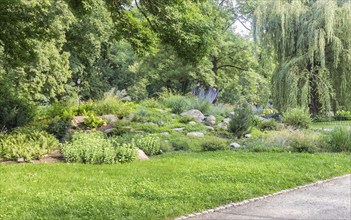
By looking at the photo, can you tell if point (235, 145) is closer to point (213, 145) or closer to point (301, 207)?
point (213, 145)

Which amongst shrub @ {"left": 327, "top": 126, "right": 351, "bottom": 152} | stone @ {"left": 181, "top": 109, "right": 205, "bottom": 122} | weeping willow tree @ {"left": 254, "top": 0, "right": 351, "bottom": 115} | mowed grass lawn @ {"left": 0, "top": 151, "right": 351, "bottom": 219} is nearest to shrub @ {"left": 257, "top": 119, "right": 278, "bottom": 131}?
stone @ {"left": 181, "top": 109, "right": 205, "bottom": 122}

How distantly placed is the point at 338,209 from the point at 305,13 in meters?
12.7

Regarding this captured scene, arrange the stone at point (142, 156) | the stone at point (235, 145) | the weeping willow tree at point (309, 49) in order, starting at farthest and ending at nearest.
Result: the weeping willow tree at point (309, 49)
the stone at point (235, 145)
the stone at point (142, 156)

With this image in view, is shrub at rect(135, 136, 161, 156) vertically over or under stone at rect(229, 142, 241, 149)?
over

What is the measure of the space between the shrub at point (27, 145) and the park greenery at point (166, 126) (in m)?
0.03

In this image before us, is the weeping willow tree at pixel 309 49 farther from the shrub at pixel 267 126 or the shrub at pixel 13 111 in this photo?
the shrub at pixel 13 111

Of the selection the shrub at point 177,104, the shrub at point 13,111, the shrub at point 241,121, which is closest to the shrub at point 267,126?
the shrub at point 241,121

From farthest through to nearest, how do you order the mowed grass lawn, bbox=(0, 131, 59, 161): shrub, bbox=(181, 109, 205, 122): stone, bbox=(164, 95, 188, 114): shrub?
bbox=(164, 95, 188, 114): shrub, bbox=(181, 109, 205, 122): stone, bbox=(0, 131, 59, 161): shrub, the mowed grass lawn

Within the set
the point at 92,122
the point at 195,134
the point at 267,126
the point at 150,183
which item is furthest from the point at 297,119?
the point at 150,183

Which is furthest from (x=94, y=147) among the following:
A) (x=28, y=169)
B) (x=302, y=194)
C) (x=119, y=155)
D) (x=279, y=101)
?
(x=279, y=101)

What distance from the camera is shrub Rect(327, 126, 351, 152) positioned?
28.7ft

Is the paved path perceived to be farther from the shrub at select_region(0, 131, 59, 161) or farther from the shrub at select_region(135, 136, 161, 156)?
the shrub at select_region(0, 131, 59, 161)

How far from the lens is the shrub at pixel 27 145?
701cm

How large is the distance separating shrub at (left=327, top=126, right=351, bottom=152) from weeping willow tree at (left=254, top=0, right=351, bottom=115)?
5470 mm
